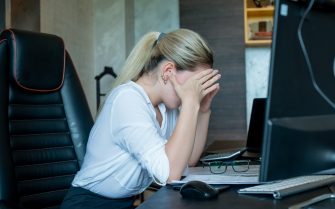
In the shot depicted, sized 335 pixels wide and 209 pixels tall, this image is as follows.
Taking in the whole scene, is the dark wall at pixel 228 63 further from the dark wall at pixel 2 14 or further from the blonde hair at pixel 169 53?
the blonde hair at pixel 169 53

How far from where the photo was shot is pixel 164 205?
0.83 meters

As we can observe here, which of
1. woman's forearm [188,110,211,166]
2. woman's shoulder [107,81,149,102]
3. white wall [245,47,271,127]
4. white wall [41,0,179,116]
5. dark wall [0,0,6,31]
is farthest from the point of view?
white wall [245,47,271,127]

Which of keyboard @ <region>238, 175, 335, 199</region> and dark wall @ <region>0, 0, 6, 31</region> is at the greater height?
dark wall @ <region>0, 0, 6, 31</region>

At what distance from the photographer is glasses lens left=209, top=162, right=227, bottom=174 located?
129 cm

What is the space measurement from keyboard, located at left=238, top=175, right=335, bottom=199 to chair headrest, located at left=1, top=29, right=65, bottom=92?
88 cm

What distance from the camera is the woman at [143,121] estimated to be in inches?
46.6

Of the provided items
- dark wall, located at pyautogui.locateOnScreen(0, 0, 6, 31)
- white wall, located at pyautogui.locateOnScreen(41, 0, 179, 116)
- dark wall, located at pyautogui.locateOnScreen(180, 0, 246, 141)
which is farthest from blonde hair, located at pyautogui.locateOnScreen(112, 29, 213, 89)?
dark wall, located at pyautogui.locateOnScreen(180, 0, 246, 141)

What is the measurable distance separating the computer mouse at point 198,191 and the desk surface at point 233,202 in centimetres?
1

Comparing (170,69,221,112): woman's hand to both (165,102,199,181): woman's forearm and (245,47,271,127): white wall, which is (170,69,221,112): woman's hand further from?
(245,47,271,127): white wall

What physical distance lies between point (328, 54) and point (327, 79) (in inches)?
1.8

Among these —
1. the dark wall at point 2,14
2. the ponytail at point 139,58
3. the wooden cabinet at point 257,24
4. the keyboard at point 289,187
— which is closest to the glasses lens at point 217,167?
the keyboard at point 289,187

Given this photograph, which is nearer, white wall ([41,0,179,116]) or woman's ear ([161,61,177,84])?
woman's ear ([161,61,177,84])

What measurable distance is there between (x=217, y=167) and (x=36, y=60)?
0.74 metres

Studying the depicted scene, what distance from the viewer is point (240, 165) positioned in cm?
137
